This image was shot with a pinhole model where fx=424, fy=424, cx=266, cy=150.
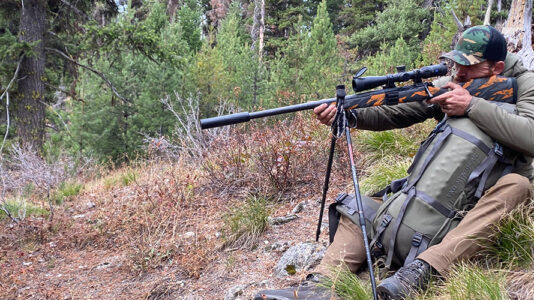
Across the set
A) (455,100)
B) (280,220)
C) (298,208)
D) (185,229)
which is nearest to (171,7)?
(185,229)

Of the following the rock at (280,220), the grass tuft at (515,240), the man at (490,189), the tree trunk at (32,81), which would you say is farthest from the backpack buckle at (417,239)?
the tree trunk at (32,81)

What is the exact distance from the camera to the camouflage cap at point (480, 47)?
269cm

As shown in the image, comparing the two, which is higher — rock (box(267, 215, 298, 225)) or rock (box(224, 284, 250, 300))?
rock (box(267, 215, 298, 225))

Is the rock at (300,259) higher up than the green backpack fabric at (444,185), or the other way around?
the green backpack fabric at (444,185)

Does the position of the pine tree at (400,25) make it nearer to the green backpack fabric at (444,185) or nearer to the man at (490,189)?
the man at (490,189)

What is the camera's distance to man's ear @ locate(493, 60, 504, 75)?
2.76m

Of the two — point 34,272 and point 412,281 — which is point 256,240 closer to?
point 412,281

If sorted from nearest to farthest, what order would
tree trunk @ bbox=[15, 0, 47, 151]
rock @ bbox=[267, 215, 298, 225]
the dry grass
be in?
the dry grass → rock @ bbox=[267, 215, 298, 225] → tree trunk @ bbox=[15, 0, 47, 151]

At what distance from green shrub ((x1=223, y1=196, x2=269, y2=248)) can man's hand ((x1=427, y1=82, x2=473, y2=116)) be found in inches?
92.4

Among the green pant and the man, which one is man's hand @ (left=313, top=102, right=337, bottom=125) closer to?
the man

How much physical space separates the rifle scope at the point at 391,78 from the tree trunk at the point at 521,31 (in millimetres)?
3306

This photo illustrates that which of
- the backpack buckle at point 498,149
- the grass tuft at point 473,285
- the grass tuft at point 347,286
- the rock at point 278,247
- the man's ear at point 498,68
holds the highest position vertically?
the man's ear at point 498,68

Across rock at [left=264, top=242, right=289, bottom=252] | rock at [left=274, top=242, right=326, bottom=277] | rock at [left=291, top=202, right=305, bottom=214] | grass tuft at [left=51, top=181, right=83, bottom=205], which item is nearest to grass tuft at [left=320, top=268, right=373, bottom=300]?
rock at [left=274, top=242, right=326, bottom=277]

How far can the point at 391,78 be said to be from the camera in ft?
9.20
